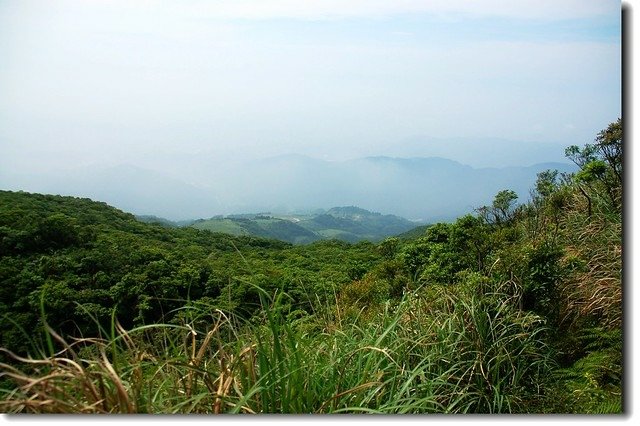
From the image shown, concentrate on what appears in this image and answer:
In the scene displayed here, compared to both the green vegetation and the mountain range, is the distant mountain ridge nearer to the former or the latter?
the green vegetation

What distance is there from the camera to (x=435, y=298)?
2.78 m

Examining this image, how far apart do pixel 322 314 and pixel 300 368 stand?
0.95 metres

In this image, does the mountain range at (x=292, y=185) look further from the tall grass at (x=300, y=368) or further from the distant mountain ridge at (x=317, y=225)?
the tall grass at (x=300, y=368)

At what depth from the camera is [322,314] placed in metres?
2.71

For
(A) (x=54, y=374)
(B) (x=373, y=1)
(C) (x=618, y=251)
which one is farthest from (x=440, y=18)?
(A) (x=54, y=374)

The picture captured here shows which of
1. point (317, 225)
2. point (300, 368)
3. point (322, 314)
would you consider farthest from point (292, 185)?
point (300, 368)

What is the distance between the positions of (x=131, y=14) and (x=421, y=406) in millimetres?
2447

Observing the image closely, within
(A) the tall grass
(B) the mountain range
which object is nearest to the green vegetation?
(A) the tall grass

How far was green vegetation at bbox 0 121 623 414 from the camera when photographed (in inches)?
68.7

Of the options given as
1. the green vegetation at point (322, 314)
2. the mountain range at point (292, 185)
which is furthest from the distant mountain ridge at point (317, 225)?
the mountain range at point (292, 185)

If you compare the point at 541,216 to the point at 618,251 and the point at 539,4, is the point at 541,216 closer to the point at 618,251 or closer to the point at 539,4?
the point at 618,251

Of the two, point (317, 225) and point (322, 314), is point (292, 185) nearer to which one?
point (317, 225)

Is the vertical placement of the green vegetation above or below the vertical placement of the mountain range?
below

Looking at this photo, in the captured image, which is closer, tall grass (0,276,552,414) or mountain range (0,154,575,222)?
tall grass (0,276,552,414)
